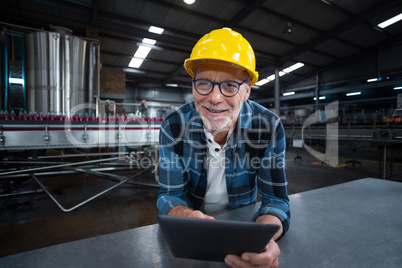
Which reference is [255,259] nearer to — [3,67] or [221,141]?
[221,141]

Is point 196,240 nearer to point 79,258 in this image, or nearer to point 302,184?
point 79,258

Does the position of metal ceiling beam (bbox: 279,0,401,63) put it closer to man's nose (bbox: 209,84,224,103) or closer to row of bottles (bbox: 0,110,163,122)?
row of bottles (bbox: 0,110,163,122)

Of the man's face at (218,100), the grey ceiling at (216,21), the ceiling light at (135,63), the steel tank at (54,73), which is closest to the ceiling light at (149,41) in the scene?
the grey ceiling at (216,21)

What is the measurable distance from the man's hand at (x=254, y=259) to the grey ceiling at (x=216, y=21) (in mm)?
7217

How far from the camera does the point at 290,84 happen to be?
15.5 metres

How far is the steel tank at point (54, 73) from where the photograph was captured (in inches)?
147

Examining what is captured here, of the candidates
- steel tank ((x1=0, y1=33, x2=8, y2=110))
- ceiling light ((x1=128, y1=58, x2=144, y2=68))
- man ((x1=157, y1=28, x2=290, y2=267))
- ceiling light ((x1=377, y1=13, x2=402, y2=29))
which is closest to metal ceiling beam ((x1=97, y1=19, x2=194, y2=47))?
steel tank ((x1=0, y1=33, x2=8, y2=110))

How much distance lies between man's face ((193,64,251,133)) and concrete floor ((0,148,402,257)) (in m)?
1.95

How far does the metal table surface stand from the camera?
0.54m

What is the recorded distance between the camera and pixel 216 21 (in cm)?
736

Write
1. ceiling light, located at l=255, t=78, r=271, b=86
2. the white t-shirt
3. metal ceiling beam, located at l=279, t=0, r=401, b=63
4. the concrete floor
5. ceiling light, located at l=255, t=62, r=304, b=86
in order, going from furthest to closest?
ceiling light, located at l=255, t=78, r=271, b=86 → ceiling light, located at l=255, t=62, r=304, b=86 → metal ceiling beam, located at l=279, t=0, r=401, b=63 → the concrete floor → the white t-shirt

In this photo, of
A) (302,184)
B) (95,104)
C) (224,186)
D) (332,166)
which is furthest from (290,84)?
(224,186)

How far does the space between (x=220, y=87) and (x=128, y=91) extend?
14.1 meters

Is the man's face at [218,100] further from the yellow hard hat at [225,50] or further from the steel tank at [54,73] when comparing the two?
the steel tank at [54,73]
